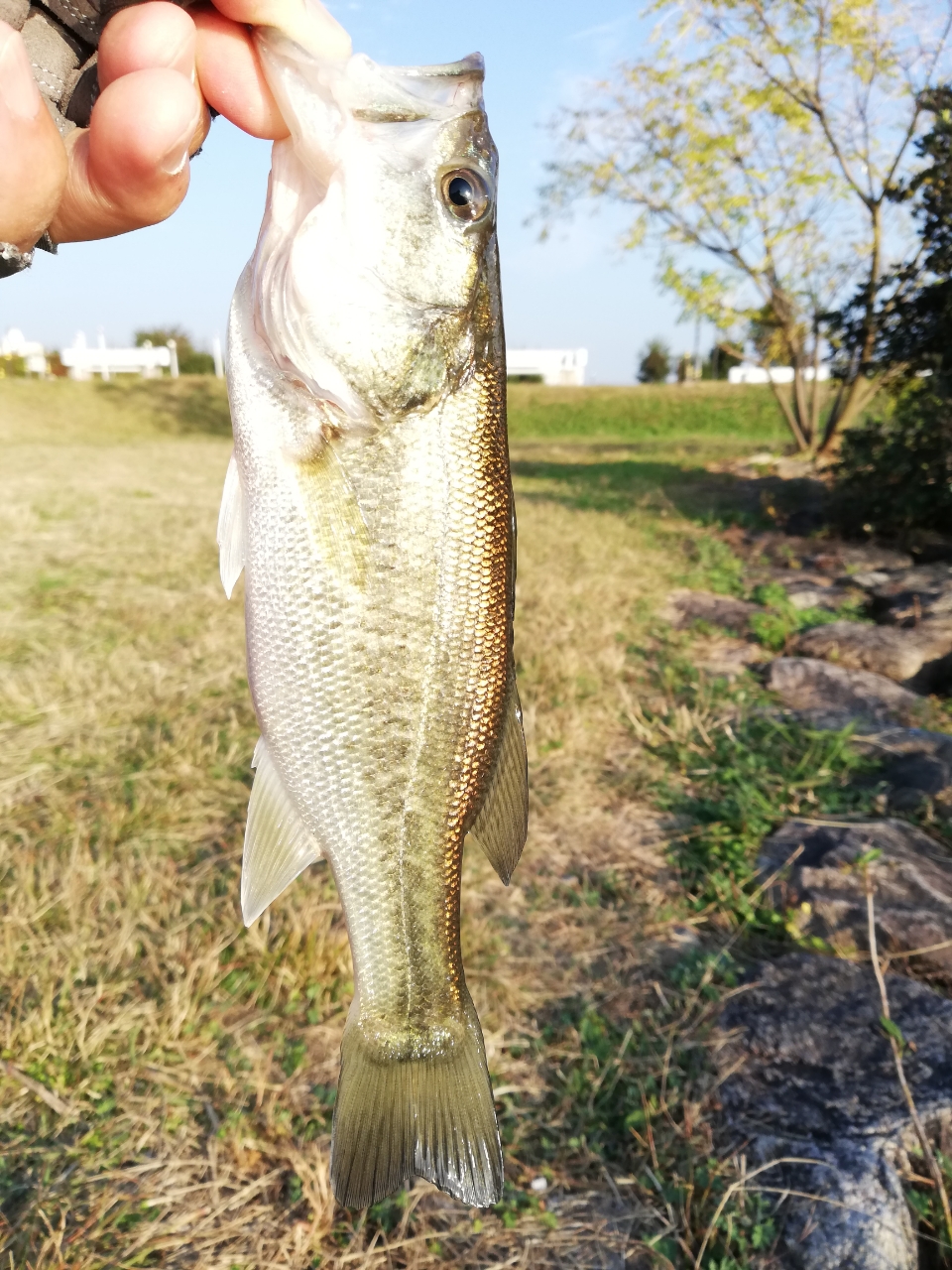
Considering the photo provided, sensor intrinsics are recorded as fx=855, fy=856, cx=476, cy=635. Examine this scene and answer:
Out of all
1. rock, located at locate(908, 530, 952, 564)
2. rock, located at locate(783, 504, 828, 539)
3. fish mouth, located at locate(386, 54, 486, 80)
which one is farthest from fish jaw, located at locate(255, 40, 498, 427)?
rock, located at locate(783, 504, 828, 539)

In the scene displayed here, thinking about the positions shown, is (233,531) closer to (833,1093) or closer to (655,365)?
(833,1093)

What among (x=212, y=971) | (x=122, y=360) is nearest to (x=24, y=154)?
(x=212, y=971)

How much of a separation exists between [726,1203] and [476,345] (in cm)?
252

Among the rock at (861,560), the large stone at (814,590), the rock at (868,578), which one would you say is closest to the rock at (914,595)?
the rock at (868,578)

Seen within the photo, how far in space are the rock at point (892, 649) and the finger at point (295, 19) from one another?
19.7 feet

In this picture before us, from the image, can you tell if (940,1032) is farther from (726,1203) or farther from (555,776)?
(555,776)

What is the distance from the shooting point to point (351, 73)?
151 centimetres

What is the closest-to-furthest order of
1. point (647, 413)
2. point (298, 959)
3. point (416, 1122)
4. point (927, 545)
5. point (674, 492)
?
point (416, 1122)
point (298, 959)
point (927, 545)
point (674, 492)
point (647, 413)

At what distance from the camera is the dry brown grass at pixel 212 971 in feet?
7.87

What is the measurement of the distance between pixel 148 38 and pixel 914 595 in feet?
25.9

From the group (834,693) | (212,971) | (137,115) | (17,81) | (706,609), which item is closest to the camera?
(17,81)

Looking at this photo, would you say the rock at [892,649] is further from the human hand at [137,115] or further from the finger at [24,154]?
the finger at [24,154]

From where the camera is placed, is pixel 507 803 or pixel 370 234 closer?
pixel 370 234

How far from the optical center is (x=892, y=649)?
265 inches
